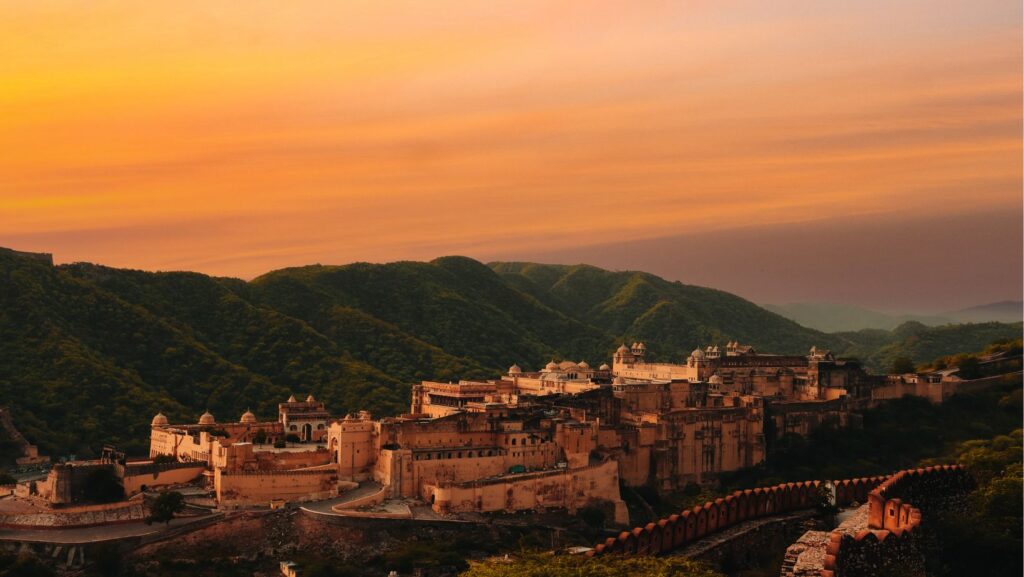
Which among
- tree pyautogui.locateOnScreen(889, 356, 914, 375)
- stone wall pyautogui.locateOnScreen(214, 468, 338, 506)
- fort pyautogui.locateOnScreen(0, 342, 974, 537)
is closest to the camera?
stone wall pyautogui.locateOnScreen(214, 468, 338, 506)

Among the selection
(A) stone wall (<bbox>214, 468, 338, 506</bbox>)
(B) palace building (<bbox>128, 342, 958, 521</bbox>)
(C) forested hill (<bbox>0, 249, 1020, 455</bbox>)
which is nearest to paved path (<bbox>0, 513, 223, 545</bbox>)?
(A) stone wall (<bbox>214, 468, 338, 506</bbox>)

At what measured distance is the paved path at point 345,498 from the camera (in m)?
44.7

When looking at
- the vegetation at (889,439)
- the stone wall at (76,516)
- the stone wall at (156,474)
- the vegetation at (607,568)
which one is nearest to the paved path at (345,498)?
the stone wall at (156,474)

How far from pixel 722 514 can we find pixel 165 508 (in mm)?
31657

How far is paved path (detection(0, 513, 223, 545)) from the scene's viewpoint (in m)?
43.6

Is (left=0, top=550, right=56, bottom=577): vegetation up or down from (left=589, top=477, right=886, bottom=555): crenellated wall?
down

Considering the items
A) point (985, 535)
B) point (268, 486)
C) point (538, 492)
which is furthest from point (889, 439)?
point (985, 535)

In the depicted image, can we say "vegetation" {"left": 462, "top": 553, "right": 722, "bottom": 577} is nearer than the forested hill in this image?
Yes

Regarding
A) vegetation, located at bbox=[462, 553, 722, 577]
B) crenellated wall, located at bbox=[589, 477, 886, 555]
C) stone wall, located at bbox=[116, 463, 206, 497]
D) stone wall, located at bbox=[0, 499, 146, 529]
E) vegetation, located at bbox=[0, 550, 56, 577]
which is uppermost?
crenellated wall, located at bbox=[589, 477, 886, 555]

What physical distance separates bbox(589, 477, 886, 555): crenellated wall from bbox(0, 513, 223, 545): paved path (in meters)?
30.1

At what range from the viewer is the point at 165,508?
4412cm

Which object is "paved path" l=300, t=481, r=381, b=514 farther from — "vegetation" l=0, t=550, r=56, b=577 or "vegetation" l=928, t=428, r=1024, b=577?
"vegetation" l=928, t=428, r=1024, b=577

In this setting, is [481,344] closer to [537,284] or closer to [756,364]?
[756,364]

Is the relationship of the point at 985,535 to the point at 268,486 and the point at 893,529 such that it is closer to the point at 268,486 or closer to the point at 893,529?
the point at 893,529
